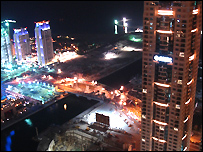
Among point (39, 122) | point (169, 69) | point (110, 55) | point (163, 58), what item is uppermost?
point (163, 58)

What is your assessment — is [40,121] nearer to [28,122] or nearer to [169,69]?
[28,122]

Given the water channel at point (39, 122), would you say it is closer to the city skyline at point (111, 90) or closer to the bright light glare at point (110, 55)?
the city skyline at point (111, 90)

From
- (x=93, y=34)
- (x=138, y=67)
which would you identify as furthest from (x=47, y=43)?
(x=93, y=34)

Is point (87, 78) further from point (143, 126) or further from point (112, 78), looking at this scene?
point (143, 126)

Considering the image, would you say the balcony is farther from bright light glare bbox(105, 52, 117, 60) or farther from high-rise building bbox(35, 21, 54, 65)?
bright light glare bbox(105, 52, 117, 60)

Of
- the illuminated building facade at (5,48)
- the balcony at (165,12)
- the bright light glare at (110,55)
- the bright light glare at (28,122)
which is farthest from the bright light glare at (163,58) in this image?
the bright light glare at (110,55)

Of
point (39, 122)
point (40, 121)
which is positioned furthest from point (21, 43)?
point (39, 122)
